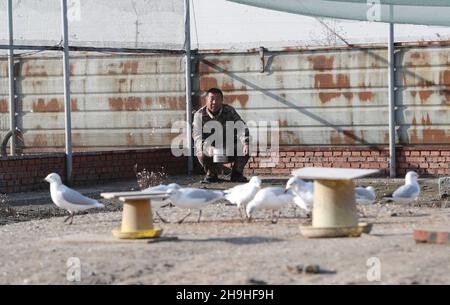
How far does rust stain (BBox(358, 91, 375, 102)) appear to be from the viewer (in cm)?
1883

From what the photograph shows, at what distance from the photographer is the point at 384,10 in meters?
13.6

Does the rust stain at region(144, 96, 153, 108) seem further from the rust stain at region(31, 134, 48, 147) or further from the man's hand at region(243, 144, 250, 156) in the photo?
the man's hand at region(243, 144, 250, 156)

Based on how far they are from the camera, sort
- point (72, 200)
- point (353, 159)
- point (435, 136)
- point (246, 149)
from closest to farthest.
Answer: point (72, 200), point (246, 149), point (435, 136), point (353, 159)

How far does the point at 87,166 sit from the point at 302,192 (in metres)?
6.47

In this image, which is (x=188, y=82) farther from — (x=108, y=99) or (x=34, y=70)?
(x=34, y=70)

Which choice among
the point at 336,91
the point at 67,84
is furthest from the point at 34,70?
the point at 336,91

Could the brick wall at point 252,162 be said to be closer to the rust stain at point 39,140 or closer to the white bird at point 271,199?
the rust stain at point 39,140

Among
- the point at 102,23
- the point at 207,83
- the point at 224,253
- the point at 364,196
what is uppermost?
the point at 102,23

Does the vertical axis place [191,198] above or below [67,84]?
below

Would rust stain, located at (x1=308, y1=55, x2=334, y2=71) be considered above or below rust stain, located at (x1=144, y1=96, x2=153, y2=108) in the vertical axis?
above

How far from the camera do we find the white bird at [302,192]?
1228cm

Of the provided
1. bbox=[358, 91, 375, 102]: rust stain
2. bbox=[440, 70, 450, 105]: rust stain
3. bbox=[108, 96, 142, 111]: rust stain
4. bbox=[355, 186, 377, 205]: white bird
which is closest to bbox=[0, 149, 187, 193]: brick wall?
bbox=[108, 96, 142, 111]: rust stain

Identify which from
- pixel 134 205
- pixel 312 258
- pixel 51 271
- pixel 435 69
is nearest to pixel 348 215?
pixel 312 258

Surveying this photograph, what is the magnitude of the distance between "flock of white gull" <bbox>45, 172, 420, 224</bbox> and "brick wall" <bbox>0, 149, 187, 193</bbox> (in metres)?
3.64
